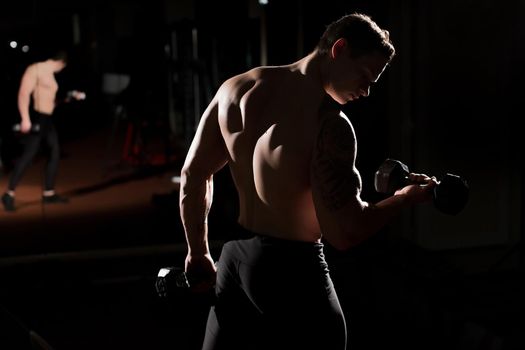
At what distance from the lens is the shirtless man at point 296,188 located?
1.91 meters

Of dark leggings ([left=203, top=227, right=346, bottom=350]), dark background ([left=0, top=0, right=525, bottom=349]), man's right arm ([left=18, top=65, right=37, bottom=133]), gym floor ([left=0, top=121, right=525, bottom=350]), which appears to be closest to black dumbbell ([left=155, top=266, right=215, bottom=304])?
dark leggings ([left=203, top=227, right=346, bottom=350])

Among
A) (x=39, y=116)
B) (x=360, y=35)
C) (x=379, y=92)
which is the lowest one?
(x=39, y=116)

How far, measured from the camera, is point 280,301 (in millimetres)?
1997

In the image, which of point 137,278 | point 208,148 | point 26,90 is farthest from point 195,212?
point 26,90

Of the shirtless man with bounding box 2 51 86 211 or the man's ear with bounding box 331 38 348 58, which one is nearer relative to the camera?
the man's ear with bounding box 331 38 348 58

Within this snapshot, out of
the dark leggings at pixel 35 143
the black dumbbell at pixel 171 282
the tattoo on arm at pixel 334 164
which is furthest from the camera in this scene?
the dark leggings at pixel 35 143

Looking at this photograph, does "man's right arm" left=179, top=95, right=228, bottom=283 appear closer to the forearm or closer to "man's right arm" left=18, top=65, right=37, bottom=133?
the forearm

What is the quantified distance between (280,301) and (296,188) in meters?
0.29

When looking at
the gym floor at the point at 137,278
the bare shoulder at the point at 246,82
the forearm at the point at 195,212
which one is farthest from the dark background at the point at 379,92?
the bare shoulder at the point at 246,82

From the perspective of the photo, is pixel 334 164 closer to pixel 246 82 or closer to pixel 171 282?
pixel 246 82

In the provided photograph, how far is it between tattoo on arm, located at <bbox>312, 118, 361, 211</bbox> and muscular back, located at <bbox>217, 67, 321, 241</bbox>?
4 centimetres

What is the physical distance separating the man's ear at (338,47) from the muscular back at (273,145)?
0.10 metres

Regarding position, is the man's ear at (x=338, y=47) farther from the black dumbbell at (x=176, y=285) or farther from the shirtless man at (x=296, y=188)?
the black dumbbell at (x=176, y=285)

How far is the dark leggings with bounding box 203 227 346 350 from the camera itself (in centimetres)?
198
